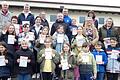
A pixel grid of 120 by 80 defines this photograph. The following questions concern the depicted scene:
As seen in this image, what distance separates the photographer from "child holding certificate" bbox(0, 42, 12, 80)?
36.9 feet

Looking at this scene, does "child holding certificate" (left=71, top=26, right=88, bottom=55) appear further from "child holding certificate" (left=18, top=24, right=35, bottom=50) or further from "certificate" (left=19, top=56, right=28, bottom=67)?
"certificate" (left=19, top=56, right=28, bottom=67)

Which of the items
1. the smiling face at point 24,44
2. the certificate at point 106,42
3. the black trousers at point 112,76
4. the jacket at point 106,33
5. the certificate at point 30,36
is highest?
the jacket at point 106,33

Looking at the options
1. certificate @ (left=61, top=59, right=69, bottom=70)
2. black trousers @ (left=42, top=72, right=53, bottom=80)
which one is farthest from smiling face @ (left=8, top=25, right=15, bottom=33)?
certificate @ (left=61, top=59, right=69, bottom=70)

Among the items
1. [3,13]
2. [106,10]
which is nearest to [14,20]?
[3,13]

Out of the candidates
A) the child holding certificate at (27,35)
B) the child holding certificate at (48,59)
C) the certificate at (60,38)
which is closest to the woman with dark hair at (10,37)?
the child holding certificate at (27,35)

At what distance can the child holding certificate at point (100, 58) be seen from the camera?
12133 millimetres

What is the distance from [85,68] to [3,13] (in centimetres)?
321

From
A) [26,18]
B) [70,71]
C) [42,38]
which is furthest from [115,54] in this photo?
[26,18]

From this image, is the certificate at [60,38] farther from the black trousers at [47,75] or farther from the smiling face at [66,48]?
the black trousers at [47,75]

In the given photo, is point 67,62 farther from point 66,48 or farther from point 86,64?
point 86,64

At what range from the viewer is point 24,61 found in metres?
11.3

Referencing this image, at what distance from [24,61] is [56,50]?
3.97 feet

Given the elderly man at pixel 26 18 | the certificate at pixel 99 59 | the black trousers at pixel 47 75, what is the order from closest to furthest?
the black trousers at pixel 47 75 → the certificate at pixel 99 59 → the elderly man at pixel 26 18

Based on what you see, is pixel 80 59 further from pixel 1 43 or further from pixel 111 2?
pixel 111 2
